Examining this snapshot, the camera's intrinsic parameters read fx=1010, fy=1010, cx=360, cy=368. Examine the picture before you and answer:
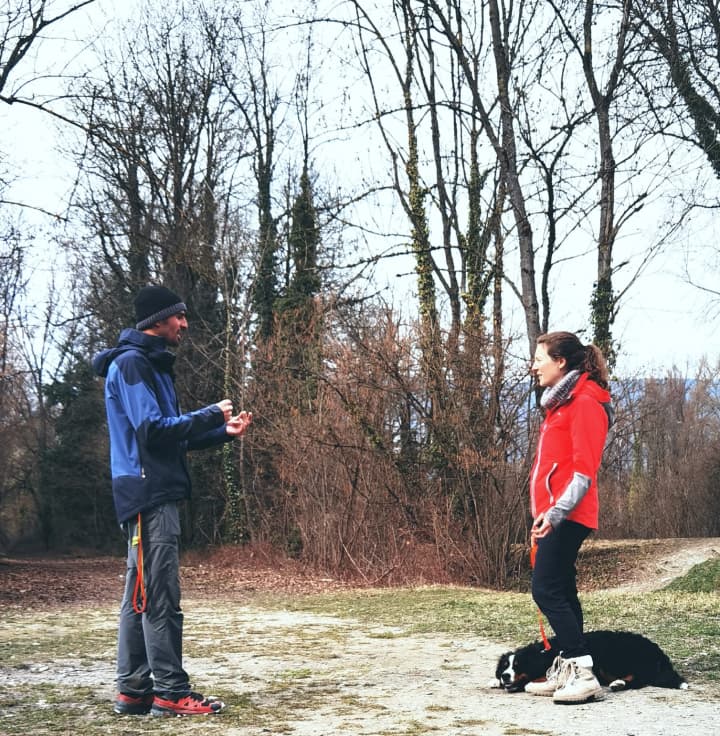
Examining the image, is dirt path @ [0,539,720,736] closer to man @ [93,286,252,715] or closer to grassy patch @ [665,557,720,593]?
man @ [93,286,252,715]

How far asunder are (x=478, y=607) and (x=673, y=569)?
23.6 feet

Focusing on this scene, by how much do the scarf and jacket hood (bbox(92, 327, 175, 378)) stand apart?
6.70ft

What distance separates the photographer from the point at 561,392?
541cm

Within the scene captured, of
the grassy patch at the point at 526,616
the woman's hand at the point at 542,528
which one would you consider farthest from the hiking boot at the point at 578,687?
the grassy patch at the point at 526,616

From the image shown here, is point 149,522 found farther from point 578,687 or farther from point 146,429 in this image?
point 578,687

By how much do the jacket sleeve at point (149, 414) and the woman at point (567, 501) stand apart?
5.90 ft

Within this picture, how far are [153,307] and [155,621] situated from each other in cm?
168

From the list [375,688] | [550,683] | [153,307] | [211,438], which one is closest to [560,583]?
[550,683]

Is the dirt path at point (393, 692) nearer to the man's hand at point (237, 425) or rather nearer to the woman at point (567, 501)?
the woman at point (567, 501)

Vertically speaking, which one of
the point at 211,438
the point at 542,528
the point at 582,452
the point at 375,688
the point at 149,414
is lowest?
A: the point at 375,688

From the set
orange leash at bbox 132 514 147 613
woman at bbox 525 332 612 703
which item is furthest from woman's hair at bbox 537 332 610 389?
orange leash at bbox 132 514 147 613

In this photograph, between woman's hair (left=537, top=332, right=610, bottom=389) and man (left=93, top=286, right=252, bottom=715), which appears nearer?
man (left=93, top=286, right=252, bottom=715)

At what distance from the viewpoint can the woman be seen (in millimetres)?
5199

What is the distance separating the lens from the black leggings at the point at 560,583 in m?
5.26
